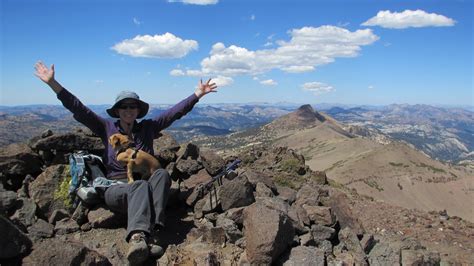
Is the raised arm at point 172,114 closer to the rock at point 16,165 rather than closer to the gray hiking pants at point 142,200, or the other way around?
the gray hiking pants at point 142,200

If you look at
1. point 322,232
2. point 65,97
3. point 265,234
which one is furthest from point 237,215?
point 65,97

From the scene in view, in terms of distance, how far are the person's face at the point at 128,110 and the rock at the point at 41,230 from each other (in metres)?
2.88

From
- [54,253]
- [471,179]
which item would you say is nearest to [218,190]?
[54,253]

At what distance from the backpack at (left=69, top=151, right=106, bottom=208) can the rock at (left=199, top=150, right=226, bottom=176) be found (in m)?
3.50

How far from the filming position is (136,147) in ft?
31.7

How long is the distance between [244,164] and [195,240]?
9289 millimetres

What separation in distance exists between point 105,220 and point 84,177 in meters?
1.32

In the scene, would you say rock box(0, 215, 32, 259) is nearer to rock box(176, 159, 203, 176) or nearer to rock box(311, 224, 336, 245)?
rock box(311, 224, 336, 245)

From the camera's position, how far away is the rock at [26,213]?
9367 mm

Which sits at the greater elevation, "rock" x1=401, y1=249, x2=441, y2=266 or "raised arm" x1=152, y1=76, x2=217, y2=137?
"raised arm" x1=152, y1=76, x2=217, y2=137

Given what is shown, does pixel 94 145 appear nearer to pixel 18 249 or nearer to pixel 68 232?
pixel 68 232

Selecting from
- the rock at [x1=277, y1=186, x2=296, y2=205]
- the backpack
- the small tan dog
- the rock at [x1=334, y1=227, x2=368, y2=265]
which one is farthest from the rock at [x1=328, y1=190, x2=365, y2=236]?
the backpack

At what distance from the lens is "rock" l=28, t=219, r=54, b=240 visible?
8.62 meters

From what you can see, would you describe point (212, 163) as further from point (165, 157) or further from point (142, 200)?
point (142, 200)
